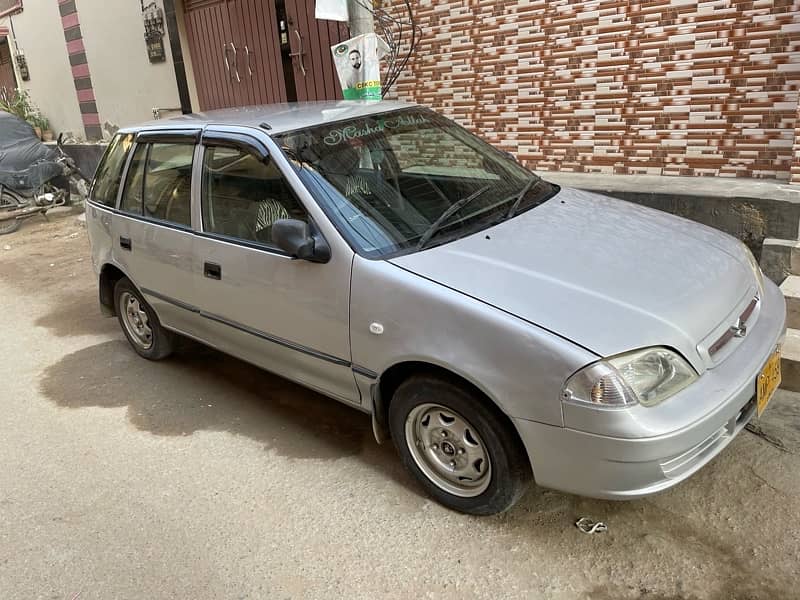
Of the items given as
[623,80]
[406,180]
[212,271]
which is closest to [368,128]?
[406,180]

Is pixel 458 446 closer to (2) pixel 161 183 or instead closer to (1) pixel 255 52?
(2) pixel 161 183

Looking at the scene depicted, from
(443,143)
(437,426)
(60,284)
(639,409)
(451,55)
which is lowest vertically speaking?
(60,284)

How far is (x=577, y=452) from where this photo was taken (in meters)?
2.50

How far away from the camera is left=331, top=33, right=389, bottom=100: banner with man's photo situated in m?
5.20

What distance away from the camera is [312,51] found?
27.4ft

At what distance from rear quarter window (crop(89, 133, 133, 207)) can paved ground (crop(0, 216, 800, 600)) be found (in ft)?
4.86

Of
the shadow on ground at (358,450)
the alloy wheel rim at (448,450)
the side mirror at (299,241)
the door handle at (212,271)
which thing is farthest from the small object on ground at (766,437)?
the door handle at (212,271)

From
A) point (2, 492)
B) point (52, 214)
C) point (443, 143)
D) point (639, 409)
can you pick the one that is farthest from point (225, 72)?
point (639, 409)

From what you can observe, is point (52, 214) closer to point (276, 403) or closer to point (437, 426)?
point (276, 403)

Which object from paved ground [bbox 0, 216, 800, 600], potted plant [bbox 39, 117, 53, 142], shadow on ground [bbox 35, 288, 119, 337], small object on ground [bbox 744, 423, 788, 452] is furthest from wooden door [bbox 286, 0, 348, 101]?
potted plant [bbox 39, 117, 53, 142]

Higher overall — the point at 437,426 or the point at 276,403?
the point at 437,426

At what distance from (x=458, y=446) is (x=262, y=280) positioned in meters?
1.34

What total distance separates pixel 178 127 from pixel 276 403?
1832 mm

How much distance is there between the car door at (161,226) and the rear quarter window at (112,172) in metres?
0.13
